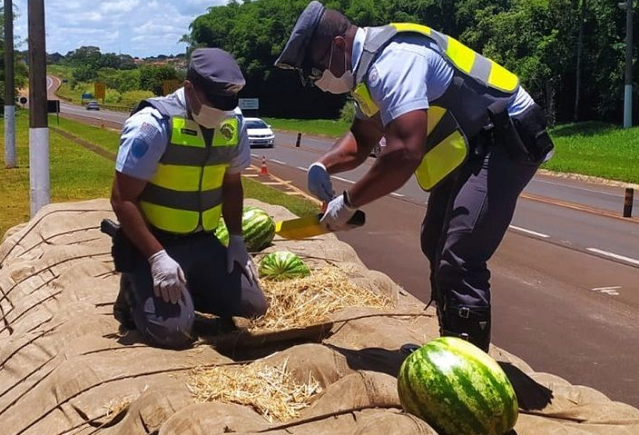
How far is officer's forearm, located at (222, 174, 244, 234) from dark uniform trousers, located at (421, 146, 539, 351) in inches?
73.6

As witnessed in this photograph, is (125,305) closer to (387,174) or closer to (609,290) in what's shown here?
(387,174)

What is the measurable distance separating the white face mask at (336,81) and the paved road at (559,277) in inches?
124

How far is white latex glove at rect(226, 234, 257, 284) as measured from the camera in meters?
5.90

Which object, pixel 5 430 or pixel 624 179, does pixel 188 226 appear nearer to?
pixel 5 430

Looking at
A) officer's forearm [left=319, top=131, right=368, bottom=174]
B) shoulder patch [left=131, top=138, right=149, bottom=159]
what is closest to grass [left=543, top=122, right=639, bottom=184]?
officer's forearm [left=319, top=131, right=368, bottom=174]

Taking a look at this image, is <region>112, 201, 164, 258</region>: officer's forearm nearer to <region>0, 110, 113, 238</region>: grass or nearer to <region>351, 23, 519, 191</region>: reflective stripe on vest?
<region>351, 23, 519, 191</region>: reflective stripe on vest

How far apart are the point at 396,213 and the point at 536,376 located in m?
11.1

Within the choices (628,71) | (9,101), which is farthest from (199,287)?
(628,71)

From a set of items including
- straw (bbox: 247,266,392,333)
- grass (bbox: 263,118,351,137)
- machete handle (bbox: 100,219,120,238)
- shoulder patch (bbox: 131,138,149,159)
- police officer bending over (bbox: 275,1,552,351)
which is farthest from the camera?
grass (bbox: 263,118,351,137)

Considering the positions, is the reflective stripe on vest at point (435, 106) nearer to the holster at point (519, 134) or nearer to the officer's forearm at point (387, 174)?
the holster at point (519, 134)

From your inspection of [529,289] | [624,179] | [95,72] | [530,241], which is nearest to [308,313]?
[529,289]

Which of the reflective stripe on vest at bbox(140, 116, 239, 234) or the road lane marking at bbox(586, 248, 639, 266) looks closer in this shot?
the reflective stripe on vest at bbox(140, 116, 239, 234)

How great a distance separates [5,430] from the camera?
468 cm

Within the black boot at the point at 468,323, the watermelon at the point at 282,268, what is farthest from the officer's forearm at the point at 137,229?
the black boot at the point at 468,323
